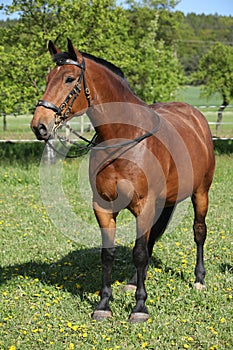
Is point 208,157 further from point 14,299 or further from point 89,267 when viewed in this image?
point 14,299

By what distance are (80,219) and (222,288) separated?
3.72 meters

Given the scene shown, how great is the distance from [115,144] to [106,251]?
1.16 m

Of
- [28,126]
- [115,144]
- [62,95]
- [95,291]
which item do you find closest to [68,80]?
[62,95]

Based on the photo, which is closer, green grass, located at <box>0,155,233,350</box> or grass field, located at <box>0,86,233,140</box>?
green grass, located at <box>0,155,233,350</box>

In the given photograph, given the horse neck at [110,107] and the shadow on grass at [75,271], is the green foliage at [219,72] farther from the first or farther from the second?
the horse neck at [110,107]

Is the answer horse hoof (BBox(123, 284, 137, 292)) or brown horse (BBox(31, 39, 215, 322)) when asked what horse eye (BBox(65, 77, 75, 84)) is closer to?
brown horse (BBox(31, 39, 215, 322))

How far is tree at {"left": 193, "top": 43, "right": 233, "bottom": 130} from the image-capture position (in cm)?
2619

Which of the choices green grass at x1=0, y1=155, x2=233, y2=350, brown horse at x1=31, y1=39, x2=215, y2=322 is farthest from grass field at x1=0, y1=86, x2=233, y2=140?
brown horse at x1=31, y1=39, x2=215, y2=322

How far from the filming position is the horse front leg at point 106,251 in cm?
447

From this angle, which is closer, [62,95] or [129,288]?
[62,95]

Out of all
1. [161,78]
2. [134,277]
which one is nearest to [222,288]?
[134,277]

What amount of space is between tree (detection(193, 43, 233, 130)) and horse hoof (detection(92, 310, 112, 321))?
74.3 ft

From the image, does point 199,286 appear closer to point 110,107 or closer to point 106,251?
point 106,251

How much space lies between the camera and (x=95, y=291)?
17.0ft
